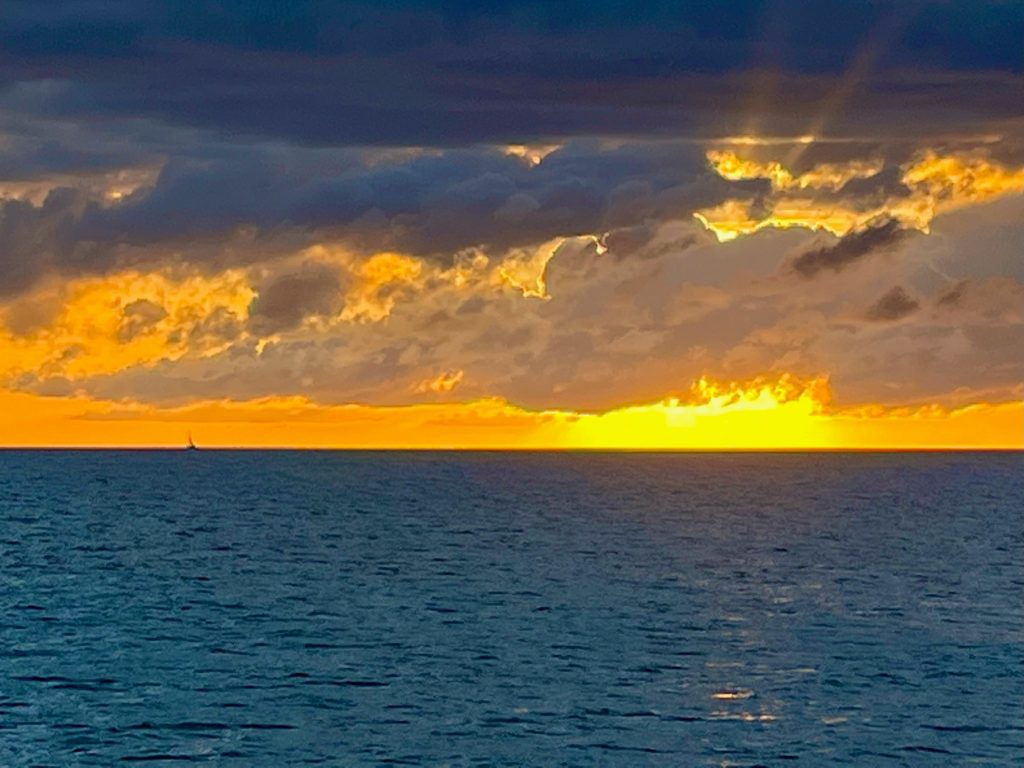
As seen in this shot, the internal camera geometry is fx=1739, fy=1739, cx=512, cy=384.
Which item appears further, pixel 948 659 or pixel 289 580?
pixel 289 580

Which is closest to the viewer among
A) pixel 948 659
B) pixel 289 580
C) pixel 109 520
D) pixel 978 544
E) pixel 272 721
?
pixel 272 721

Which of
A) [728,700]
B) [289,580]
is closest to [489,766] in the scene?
[728,700]

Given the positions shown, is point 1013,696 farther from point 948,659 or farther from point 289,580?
point 289,580

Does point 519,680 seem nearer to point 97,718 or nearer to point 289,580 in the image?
point 97,718

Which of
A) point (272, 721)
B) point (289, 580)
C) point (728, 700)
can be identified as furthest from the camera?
point (289, 580)

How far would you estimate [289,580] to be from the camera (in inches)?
4348

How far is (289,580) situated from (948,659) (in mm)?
48786

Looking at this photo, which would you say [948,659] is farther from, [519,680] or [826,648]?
[519,680]

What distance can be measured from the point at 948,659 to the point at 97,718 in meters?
35.9

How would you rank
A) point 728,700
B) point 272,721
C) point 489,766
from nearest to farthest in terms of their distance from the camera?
1. point 489,766
2. point 272,721
3. point 728,700

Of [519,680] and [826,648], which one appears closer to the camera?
[519,680]

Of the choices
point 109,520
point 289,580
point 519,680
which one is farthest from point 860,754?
point 109,520

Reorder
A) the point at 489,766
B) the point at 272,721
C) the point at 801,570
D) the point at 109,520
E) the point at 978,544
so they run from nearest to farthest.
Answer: the point at 489,766 → the point at 272,721 → the point at 801,570 → the point at 978,544 → the point at 109,520

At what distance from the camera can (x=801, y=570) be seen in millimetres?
118500
